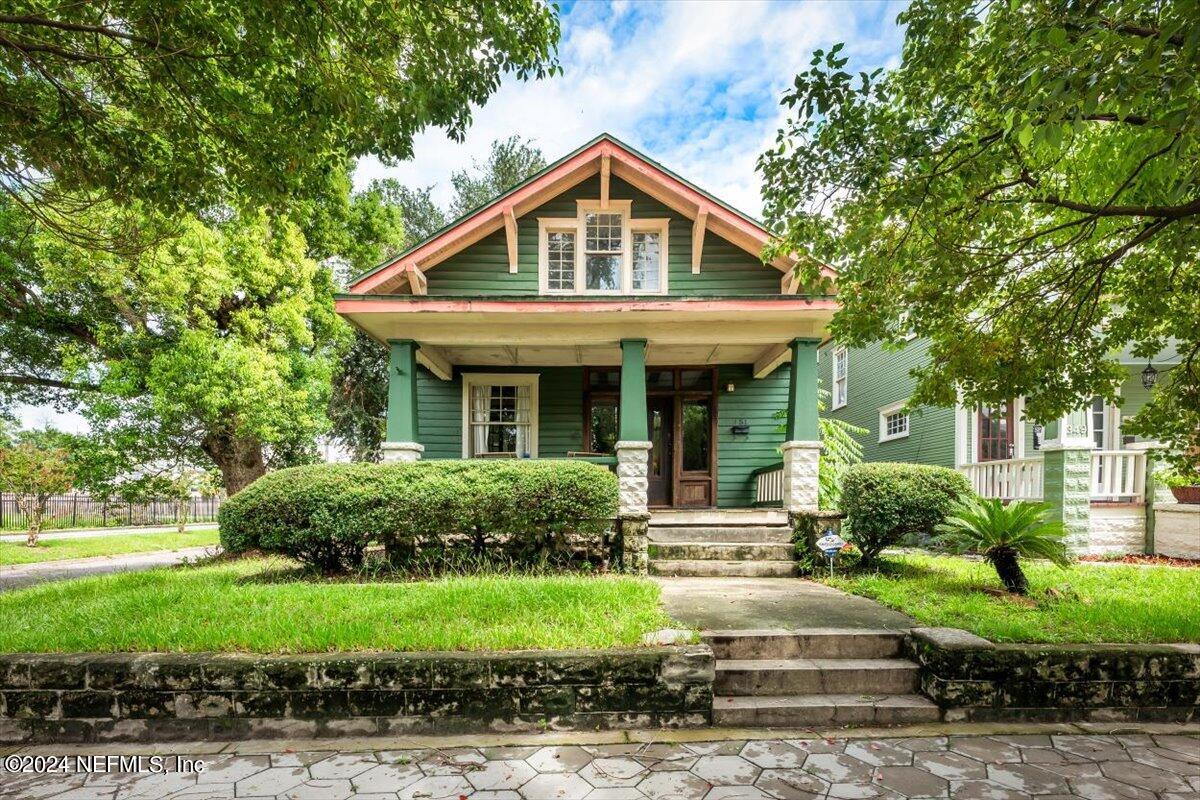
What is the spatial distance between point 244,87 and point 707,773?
6.60m

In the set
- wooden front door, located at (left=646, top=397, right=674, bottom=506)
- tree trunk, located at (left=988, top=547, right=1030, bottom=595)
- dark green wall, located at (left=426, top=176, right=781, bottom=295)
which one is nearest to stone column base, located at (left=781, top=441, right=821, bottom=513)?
tree trunk, located at (left=988, top=547, right=1030, bottom=595)

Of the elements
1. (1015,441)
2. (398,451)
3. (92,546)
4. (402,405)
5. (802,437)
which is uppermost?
(402,405)

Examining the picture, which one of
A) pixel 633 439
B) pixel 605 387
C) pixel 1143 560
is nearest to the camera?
pixel 633 439

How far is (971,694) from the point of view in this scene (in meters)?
3.35

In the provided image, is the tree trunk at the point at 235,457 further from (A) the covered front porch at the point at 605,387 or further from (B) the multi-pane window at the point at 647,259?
(B) the multi-pane window at the point at 647,259

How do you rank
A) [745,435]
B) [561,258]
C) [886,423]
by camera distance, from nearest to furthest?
1. [561,258]
2. [745,435]
3. [886,423]

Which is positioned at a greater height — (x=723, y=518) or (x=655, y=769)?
(x=723, y=518)

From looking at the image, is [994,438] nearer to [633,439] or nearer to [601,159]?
[633,439]

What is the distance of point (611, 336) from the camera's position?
7.87 metres

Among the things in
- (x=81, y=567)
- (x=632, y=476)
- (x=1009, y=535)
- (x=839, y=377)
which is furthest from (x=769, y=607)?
(x=839, y=377)

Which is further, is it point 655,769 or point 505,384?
point 505,384

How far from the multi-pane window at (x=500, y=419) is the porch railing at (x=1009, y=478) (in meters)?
7.63

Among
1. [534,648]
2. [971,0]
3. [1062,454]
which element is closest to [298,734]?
[534,648]

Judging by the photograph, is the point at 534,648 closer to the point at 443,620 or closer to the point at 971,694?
the point at 443,620
